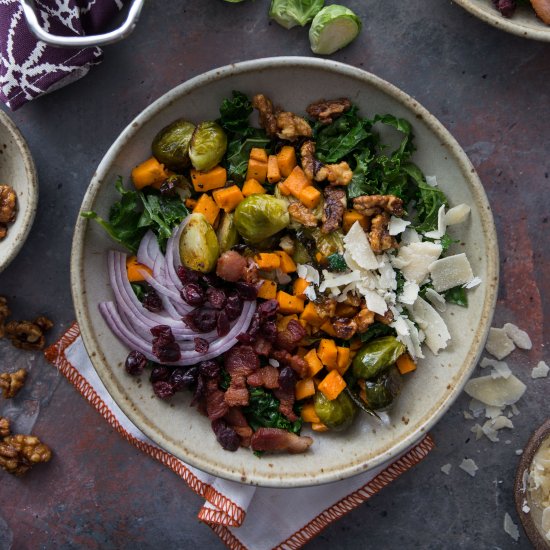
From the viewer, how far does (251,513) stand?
122 inches

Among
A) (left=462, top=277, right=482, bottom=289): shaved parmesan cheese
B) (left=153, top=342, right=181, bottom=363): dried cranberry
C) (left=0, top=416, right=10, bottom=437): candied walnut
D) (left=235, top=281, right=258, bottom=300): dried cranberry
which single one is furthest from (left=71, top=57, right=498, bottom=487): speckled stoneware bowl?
(left=0, top=416, right=10, bottom=437): candied walnut

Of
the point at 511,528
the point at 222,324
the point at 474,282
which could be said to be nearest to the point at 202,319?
the point at 222,324

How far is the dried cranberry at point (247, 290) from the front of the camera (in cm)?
267

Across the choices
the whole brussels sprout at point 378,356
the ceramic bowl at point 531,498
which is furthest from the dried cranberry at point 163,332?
the ceramic bowl at point 531,498

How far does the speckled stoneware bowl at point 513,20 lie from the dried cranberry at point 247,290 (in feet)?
4.93

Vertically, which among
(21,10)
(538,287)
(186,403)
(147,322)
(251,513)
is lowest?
(251,513)

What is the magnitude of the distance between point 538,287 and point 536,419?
2.15 ft

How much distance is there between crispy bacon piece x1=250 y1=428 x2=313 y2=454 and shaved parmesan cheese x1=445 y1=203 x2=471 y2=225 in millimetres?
1147


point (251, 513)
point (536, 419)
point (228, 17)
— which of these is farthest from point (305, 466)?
point (228, 17)

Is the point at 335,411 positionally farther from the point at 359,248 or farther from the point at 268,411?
the point at 359,248

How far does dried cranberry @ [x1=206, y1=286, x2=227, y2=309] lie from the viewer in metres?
2.70

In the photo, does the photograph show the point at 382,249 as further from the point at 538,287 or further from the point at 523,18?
the point at 523,18

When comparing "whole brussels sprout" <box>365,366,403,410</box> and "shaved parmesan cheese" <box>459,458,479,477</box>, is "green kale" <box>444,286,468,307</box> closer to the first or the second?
"whole brussels sprout" <box>365,366,403,410</box>

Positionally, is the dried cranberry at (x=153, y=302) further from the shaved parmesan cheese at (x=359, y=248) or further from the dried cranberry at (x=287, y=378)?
the shaved parmesan cheese at (x=359, y=248)
